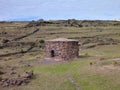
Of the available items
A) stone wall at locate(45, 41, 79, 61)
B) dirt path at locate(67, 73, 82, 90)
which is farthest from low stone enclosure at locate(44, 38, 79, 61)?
dirt path at locate(67, 73, 82, 90)

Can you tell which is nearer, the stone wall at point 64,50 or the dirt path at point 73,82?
the dirt path at point 73,82

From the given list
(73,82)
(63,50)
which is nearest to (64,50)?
(63,50)

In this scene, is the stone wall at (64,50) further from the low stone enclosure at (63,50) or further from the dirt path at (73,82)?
the dirt path at (73,82)

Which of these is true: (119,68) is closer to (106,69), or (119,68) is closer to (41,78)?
(106,69)

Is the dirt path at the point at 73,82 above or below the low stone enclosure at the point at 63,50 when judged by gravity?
below

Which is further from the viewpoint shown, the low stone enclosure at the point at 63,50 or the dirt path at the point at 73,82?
the low stone enclosure at the point at 63,50

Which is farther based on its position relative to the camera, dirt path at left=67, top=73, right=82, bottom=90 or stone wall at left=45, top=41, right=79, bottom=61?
stone wall at left=45, top=41, right=79, bottom=61

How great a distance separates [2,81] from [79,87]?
7127 millimetres

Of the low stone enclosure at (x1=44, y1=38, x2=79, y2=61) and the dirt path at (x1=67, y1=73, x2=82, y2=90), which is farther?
the low stone enclosure at (x1=44, y1=38, x2=79, y2=61)

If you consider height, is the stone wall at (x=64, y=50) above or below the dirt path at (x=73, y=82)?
above

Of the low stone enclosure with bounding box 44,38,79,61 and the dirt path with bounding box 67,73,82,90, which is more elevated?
the low stone enclosure with bounding box 44,38,79,61

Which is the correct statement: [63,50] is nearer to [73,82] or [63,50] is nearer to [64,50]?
[64,50]

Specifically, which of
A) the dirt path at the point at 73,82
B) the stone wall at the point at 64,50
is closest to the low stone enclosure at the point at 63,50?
the stone wall at the point at 64,50

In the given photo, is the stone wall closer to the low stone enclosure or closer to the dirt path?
the low stone enclosure
